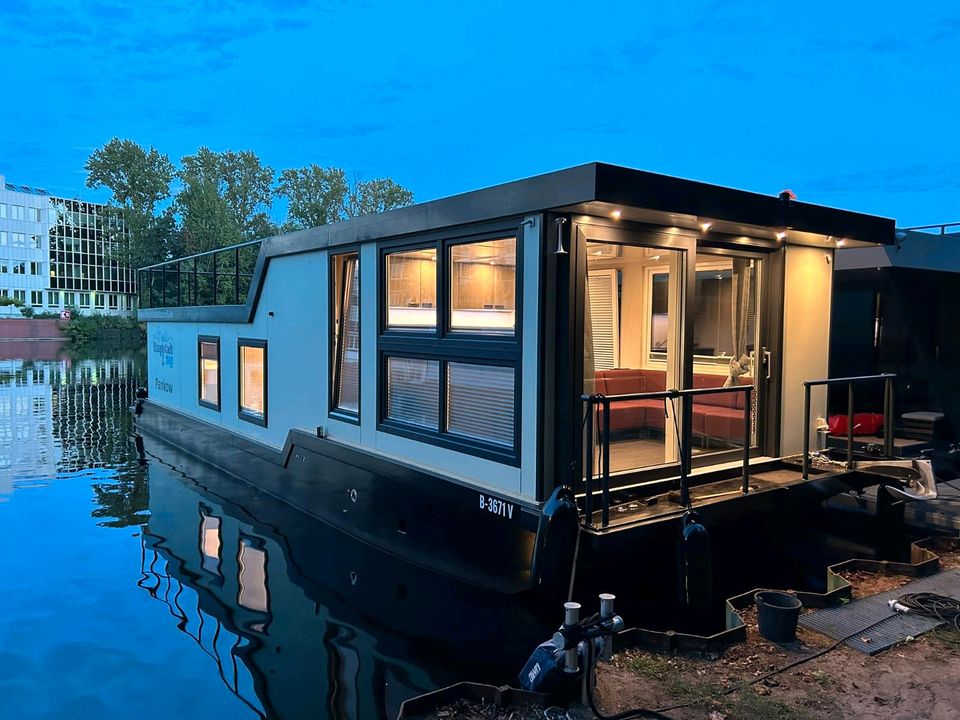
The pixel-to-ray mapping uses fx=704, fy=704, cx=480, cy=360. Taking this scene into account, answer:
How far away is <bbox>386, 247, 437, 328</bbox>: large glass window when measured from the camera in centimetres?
607

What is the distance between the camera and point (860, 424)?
835cm

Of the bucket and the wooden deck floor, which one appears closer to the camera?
the bucket

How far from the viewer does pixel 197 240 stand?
155 feet

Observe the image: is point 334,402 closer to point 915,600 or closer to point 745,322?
point 745,322

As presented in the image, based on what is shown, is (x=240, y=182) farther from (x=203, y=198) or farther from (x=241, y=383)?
(x=241, y=383)

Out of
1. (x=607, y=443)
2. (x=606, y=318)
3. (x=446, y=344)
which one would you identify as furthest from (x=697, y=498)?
(x=606, y=318)

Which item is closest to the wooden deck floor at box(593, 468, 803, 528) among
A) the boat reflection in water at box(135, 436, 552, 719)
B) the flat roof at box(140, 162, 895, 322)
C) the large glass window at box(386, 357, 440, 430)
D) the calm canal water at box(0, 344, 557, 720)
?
the boat reflection in water at box(135, 436, 552, 719)

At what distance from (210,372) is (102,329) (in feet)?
165

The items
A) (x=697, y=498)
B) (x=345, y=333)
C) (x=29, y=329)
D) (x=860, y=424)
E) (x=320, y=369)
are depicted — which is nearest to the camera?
(x=697, y=498)

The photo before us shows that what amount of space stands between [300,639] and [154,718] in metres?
1.29

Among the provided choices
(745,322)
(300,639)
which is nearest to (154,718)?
(300,639)

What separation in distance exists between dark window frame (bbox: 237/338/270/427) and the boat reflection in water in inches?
49.9

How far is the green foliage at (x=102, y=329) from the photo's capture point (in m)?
53.8

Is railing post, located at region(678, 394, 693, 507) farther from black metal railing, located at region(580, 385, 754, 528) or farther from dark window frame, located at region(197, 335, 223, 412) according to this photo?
dark window frame, located at region(197, 335, 223, 412)
